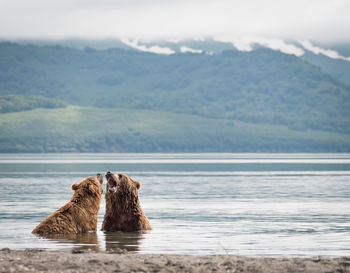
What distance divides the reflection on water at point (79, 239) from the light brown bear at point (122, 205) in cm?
68

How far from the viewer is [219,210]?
3603 cm

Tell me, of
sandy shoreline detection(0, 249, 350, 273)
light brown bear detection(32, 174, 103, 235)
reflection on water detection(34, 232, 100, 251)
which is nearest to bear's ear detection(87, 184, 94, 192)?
light brown bear detection(32, 174, 103, 235)

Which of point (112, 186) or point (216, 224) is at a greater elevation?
point (112, 186)

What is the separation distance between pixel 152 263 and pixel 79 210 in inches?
200

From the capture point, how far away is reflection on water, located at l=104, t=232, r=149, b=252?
19.1m

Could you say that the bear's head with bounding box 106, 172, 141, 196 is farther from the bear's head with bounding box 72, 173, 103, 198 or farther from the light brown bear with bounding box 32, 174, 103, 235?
the light brown bear with bounding box 32, 174, 103, 235

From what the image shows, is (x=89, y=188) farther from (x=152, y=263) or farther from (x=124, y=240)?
(x=152, y=263)

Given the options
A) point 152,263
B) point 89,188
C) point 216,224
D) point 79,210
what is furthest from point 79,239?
point 216,224

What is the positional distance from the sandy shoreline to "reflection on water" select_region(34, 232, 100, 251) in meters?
1.83

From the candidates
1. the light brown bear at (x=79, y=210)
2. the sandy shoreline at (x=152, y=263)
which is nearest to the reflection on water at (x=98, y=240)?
the light brown bear at (x=79, y=210)

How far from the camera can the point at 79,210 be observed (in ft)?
Result: 66.6

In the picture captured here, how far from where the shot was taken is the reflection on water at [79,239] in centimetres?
1906

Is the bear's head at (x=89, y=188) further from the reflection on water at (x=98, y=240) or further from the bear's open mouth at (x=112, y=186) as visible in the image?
the reflection on water at (x=98, y=240)

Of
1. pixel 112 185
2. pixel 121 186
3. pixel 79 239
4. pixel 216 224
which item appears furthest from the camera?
pixel 216 224
